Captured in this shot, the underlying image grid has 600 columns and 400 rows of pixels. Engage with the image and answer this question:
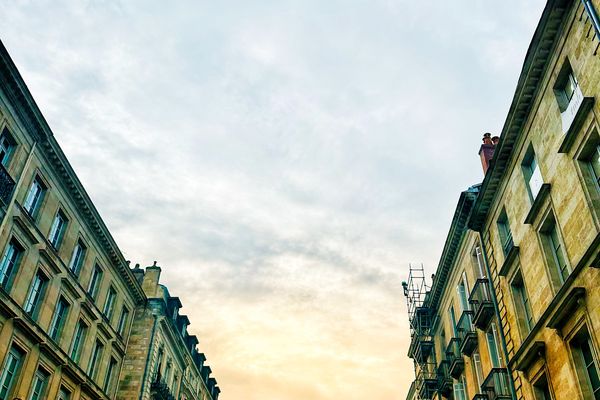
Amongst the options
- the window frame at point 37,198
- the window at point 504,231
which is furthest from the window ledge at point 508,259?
the window frame at point 37,198

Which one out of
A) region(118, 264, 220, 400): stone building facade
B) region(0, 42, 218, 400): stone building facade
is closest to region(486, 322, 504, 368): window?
region(0, 42, 218, 400): stone building facade

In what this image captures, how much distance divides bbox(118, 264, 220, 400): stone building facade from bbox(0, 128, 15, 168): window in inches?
709

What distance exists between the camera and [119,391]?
34500 millimetres

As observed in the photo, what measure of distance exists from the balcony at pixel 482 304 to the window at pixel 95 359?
67.6ft

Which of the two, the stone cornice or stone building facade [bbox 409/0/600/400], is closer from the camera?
stone building facade [bbox 409/0/600/400]

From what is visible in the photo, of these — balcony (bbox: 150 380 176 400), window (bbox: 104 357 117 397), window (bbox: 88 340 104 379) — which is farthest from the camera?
balcony (bbox: 150 380 176 400)

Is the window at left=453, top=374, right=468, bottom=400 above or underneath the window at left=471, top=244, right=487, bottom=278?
underneath

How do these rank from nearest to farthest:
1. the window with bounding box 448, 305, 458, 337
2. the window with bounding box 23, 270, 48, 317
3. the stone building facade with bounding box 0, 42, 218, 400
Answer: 1. the stone building facade with bounding box 0, 42, 218, 400
2. the window with bounding box 23, 270, 48, 317
3. the window with bounding box 448, 305, 458, 337

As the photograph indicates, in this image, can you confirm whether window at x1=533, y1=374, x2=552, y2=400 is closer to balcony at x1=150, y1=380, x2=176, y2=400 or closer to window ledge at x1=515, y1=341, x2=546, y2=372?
window ledge at x1=515, y1=341, x2=546, y2=372

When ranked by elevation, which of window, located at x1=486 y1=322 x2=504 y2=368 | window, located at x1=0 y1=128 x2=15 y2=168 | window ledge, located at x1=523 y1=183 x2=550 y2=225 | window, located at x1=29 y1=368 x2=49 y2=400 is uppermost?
window, located at x1=0 y1=128 x2=15 y2=168

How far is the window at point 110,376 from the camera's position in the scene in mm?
32594

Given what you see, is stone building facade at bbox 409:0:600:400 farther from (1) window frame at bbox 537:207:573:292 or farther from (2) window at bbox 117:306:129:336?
(2) window at bbox 117:306:129:336

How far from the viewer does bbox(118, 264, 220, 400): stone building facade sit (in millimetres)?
35406

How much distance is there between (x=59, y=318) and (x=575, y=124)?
2418cm
